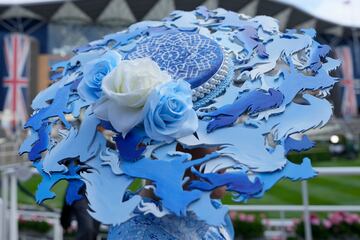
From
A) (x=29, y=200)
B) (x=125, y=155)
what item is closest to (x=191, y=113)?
(x=125, y=155)

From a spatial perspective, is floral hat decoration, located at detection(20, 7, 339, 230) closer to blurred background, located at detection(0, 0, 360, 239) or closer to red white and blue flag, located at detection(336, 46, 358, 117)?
blurred background, located at detection(0, 0, 360, 239)

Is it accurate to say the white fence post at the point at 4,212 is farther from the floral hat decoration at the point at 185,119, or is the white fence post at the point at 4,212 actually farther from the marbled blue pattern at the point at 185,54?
the marbled blue pattern at the point at 185,54

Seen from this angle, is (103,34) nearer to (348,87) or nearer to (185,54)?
(348,87)

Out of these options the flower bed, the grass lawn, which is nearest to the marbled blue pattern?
the flower bed

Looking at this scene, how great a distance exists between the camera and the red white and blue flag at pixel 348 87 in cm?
2647

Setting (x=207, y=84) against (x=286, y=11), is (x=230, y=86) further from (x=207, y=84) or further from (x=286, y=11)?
(x=286, y=11)

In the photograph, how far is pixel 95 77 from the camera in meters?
1.09

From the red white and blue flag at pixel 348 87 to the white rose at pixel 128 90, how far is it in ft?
89.1

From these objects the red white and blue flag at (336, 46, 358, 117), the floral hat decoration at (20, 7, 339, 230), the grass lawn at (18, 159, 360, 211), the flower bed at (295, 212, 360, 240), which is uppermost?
the floral hat decoration at (20, 7, 339, 230)

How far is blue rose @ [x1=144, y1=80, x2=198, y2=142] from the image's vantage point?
3.18 ft

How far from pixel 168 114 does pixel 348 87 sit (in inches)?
1117

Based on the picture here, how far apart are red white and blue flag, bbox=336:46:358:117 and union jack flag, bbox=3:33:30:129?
17.7 m

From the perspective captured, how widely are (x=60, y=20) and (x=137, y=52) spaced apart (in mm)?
23701

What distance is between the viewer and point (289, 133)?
1.06 m
